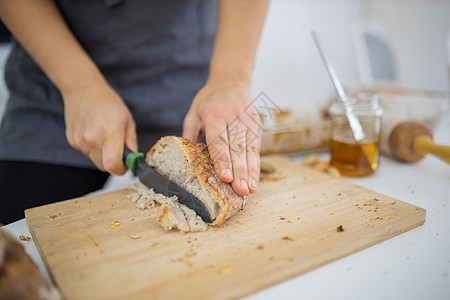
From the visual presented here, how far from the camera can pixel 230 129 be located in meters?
1.26

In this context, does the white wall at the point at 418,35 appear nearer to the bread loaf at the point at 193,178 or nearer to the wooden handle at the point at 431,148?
the wooden handle at the point at 431,148

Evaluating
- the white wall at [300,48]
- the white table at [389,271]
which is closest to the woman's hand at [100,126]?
the white table at [389,271]

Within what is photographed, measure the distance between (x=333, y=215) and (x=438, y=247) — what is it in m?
0.31

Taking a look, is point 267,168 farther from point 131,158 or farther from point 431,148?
point 431,148

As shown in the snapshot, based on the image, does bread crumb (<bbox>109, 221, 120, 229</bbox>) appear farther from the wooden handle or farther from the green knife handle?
the wooden handle

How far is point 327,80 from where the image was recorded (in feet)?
19.4

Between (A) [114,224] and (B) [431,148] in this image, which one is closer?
(A) [114,224]

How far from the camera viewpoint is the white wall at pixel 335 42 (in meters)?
5.09

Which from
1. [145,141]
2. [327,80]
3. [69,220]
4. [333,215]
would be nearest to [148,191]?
[69,220]

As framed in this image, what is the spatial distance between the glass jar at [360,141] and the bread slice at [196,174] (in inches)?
Result: 25.9

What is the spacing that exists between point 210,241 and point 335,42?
5.69 metres

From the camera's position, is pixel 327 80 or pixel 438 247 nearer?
pixel 438 247

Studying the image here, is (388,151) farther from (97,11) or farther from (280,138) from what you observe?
(97,11)

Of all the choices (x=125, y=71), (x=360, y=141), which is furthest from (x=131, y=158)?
(x=360, y=141)
